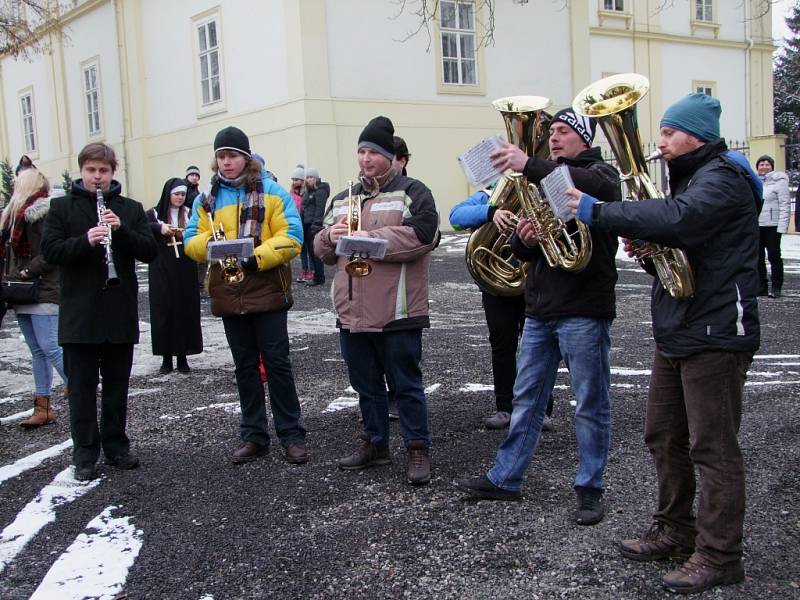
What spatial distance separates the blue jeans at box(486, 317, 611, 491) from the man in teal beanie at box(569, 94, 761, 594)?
647mm

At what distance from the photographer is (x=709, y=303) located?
3385 millimetres

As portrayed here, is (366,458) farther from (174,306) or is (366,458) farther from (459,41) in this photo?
(459,41)

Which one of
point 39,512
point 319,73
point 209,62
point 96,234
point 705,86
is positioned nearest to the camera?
point 39,512

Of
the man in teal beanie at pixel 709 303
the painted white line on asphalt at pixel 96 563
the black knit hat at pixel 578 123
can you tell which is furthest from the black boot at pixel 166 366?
the man in teal beanie at pixel 709 303

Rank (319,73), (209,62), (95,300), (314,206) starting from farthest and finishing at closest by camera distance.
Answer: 1. (209,62)
2. (319,73)
3. (314,206)
4. (95,300)

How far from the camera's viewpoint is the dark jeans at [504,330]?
5.78m

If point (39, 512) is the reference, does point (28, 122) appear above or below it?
above

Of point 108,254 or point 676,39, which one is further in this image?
point 676,39

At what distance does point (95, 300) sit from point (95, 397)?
62 centimetres

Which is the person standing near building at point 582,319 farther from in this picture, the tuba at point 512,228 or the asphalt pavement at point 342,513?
the asphalt pavement at point 342,513

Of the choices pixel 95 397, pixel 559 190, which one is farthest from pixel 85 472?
pixel 559 190

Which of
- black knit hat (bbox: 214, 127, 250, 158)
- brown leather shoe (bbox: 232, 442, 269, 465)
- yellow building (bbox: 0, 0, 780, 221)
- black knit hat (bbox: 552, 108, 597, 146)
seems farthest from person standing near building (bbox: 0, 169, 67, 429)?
yellow building (bbox: 0, 0, 780, 221)

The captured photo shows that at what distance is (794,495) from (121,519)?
11.3 ft

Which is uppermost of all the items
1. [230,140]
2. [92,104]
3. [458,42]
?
[458,42]
